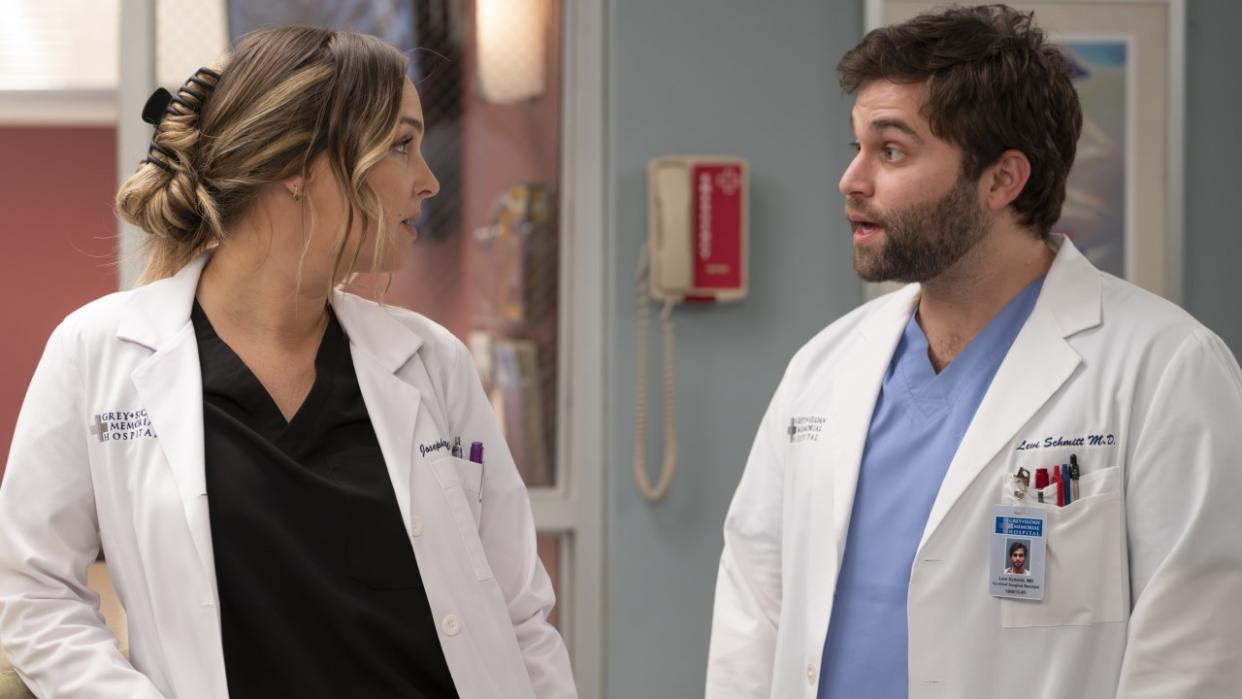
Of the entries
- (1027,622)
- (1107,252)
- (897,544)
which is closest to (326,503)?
(897,544)

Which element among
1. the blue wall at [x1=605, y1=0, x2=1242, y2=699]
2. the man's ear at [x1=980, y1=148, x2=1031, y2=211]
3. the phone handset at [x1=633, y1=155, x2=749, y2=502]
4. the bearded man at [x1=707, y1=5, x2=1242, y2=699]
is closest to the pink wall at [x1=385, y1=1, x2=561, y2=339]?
the blue wall at [x1=605, y1=0, x2=1242, y2=699]

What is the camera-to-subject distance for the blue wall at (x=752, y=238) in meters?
2.72

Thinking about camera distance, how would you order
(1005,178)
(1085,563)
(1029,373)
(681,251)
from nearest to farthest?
(1085,563), (1029,373), (1005,178), (681,251)

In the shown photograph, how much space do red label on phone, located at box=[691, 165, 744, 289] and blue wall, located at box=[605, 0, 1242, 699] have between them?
0.08 metres

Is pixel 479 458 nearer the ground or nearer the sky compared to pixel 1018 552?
nearer the sky

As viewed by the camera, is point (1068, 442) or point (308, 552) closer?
A: point (308, 552)

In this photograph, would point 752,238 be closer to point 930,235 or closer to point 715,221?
point 715,221

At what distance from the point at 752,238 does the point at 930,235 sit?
1.06 m

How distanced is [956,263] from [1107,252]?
117 cm

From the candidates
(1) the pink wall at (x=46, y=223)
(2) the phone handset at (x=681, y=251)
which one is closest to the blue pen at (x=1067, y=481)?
(2) the phone handset at (x=681, y=251)

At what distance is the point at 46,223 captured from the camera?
4145 millimetres

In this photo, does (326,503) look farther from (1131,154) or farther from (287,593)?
(1131,154)

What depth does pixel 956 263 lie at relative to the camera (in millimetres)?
1744

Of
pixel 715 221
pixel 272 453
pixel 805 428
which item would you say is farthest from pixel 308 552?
pixel 715 221
